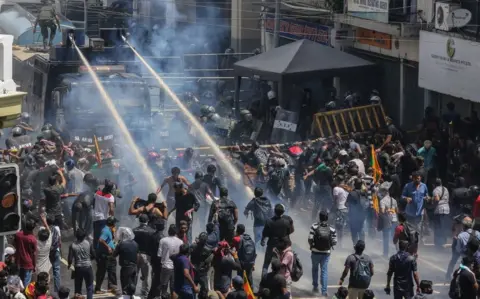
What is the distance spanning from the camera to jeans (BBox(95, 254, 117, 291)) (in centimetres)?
1706

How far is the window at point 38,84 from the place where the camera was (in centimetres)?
2832

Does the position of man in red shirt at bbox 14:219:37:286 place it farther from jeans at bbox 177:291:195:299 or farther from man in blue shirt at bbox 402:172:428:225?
man in blue shirt at bbox 402:172:428:225

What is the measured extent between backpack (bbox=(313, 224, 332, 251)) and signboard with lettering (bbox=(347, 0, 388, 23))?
1266cm

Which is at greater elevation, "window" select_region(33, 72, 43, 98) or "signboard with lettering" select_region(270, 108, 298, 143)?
"window" select_region(33, 72, 43, 98)

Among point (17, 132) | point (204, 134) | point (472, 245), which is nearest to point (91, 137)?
point (17, 132)

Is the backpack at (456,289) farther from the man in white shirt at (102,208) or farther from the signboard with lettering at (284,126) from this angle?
the signboard with lettering at (284,126)

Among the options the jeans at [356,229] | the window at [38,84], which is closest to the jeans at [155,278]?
the jeans at [356,229]

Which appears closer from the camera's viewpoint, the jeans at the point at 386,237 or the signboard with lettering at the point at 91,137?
the jeans at the point at 386,237

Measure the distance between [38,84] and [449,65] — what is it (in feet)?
31.5

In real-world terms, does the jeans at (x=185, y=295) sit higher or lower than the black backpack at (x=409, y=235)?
lower

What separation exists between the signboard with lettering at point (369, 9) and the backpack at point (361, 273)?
1385 centimetres

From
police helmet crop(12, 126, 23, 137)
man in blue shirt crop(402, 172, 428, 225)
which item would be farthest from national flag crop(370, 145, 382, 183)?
police helmet crop(12, 126, 23, 137)

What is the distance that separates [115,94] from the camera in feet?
87.5

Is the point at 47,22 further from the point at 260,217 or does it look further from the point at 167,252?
the point at 167,252
